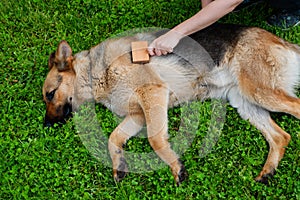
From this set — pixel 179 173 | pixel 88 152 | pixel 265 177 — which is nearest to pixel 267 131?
pixel 265 177

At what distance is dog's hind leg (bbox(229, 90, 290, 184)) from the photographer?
473 cm

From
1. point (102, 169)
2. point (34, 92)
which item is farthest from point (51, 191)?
point (34, 92)

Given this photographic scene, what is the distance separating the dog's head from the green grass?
16 centimetres

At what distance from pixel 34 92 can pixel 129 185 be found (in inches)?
77.7

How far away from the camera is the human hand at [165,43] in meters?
5.02

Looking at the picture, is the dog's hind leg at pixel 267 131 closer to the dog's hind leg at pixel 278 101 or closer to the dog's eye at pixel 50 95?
A: the dog's hind leg at pixel 278 101

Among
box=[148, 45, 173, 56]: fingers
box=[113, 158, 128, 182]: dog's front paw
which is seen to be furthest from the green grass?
box=[148, 45, 173, 56]: fingers

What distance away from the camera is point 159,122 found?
16.0 ft

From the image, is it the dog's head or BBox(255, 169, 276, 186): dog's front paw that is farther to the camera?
the dog's head

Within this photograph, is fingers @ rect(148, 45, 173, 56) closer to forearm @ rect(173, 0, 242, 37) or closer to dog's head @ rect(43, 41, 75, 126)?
forearm @ rect(173, 0, 242, 37)

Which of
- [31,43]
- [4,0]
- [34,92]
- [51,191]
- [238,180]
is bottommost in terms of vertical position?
[238,180]

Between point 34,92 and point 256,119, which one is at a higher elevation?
point 34,92

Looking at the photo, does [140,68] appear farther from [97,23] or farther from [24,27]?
[24,27]

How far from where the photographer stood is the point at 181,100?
211 inches
